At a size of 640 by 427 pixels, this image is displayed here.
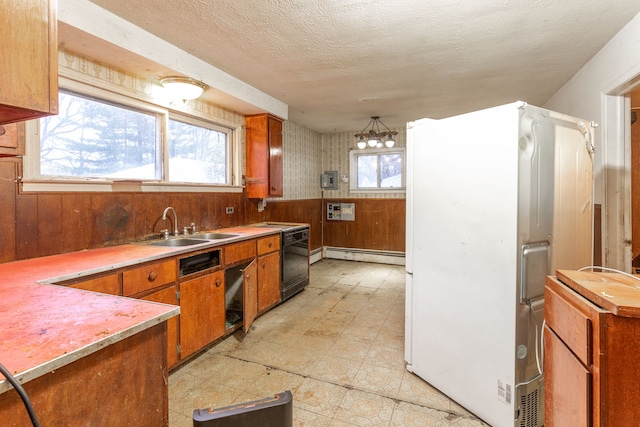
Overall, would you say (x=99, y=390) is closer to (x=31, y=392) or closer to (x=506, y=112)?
(x=31, y=392)

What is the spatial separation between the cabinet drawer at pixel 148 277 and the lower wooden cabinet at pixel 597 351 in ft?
7.08

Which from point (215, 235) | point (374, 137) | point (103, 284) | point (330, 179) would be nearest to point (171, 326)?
point (103, 284)

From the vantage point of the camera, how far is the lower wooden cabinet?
2.81 feet

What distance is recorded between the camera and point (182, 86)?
2.58 metres

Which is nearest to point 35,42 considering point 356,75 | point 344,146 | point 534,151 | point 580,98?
point 534,151

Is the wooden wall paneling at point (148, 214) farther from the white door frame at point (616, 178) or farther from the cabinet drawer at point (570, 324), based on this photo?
the white door frame at point (616, 178)

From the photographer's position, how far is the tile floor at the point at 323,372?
1816 millimetres

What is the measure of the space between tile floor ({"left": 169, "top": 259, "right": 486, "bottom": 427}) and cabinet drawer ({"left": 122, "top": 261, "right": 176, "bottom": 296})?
0.72 metres

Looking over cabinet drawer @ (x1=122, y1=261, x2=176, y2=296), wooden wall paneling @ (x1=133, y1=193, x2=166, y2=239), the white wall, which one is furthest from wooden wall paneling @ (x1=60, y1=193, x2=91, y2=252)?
the white wall

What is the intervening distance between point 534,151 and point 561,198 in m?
0.35

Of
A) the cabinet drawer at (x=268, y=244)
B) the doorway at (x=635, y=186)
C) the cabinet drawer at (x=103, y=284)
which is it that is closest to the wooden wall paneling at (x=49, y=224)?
the cabinet drawer at (x=103, y=284)

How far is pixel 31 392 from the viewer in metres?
0.75

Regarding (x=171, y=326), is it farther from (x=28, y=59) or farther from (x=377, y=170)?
(x=377, y=170)

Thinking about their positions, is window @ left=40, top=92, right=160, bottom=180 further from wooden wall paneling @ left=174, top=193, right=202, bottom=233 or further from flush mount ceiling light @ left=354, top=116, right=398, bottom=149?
flush mount ceiling light @ left=354, top=116, right=398, bottom=149
